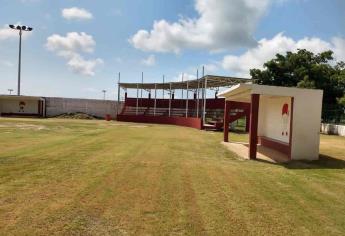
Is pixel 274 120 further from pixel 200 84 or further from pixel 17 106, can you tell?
pixel 17 106

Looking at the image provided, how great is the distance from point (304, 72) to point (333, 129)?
1013cm

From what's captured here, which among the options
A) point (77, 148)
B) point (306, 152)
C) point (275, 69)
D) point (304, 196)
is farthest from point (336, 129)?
point (304, 196)

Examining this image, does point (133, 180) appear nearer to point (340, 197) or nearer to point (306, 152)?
point (340, 197)

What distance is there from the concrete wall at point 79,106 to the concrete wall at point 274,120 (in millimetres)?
40469

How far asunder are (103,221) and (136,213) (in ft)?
2.38

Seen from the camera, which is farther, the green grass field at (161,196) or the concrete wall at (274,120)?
the concrete wall at (274,120)

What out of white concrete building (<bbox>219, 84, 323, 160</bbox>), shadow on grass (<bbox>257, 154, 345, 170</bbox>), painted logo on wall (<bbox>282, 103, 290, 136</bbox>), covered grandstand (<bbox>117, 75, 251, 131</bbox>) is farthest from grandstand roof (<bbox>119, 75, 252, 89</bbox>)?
shadow on grass (<bbox>257, 154, 345, 170</bbox>)

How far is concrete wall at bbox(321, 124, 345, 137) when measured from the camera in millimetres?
34572

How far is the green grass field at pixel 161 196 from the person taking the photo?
6691 millimetres

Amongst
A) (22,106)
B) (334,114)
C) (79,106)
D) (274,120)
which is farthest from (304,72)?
(22,106)

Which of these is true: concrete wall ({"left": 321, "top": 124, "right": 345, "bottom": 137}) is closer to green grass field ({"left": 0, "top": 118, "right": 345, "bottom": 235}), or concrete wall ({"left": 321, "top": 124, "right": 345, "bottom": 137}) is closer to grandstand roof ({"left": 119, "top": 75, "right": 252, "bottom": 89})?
grandstand roof ({"left": 119, "top": 75, "right": 252, "bottom": 89})

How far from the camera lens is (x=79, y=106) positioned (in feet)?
206

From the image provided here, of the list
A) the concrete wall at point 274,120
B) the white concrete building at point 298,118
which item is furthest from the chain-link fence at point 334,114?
the white concrete building at point 298,118

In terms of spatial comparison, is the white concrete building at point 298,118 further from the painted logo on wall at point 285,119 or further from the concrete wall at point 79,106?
the concrete wall at point 79,106
